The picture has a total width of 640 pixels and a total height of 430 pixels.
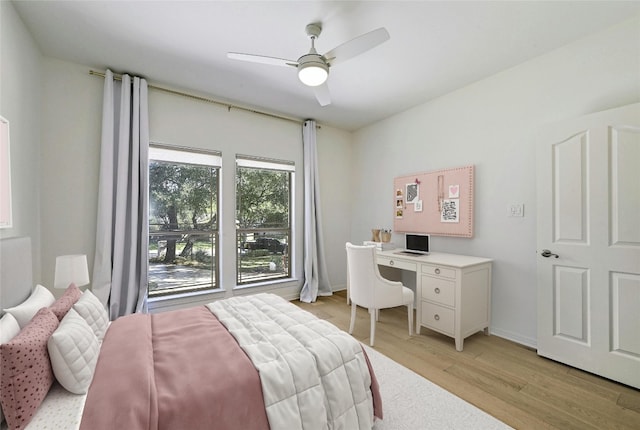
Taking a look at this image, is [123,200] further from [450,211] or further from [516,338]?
[516,338]

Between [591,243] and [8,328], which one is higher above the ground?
[591,243]

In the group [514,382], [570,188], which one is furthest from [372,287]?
[570,188]

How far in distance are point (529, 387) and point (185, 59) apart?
393 cm

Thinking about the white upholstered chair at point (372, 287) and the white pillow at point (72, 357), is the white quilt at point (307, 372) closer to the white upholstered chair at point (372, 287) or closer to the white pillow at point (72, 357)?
the white pillow at point (72, 357)

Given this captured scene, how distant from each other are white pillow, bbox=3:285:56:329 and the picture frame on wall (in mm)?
487

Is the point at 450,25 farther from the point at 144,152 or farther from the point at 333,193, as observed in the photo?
the point at 144,152

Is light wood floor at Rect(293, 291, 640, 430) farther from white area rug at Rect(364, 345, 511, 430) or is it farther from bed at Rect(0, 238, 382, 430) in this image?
bed at Rect(0, 238, 382, 430)

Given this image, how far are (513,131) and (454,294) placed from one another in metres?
1.72

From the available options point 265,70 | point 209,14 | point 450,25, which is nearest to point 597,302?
point 450,25

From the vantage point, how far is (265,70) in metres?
2.72

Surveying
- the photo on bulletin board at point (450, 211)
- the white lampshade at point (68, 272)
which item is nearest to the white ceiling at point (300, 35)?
the photo on bulletin board at point (450, 211)

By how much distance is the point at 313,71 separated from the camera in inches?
79.4

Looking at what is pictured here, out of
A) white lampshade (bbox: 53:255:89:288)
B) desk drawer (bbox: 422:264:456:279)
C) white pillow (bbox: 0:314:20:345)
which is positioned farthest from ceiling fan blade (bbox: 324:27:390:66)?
white lampshade (bbox: 53:255:89:288)

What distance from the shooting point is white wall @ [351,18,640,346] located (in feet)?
7.13
